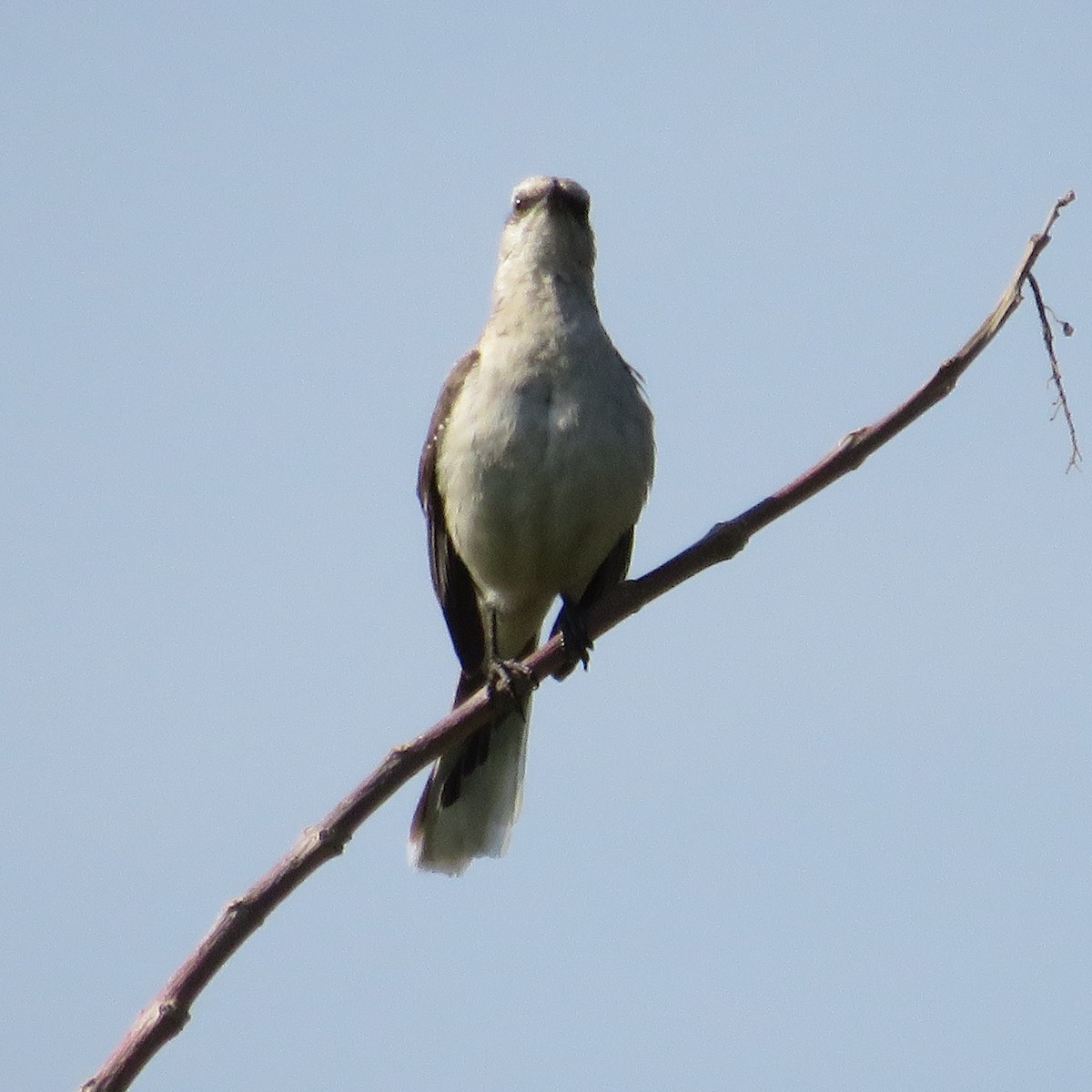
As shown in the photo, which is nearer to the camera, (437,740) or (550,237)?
(437,740)

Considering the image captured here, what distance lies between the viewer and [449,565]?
6.80 metres

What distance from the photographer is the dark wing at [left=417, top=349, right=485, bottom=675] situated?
21.8 ft

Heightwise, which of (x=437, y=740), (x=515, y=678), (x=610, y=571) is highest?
(x=610, y=571)

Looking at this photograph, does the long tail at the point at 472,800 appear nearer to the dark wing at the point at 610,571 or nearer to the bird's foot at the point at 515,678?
the dark wing at the point at 610,571

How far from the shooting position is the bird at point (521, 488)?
241 inches

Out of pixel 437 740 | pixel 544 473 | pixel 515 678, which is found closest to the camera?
pixel 437 740

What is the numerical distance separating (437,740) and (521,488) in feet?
8.10

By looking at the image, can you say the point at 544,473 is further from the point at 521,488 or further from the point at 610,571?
the point at 610,571

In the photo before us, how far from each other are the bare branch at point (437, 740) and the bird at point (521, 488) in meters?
1.38

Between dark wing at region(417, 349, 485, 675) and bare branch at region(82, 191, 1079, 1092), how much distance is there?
206 centimetres

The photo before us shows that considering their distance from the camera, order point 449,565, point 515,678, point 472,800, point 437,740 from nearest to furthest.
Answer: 1. point 437,740
2. point 515,678
3. point 472,800
4. point 449,565

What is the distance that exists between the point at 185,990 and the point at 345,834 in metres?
0.53

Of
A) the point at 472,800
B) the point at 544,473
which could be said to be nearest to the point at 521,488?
the point at 544,473

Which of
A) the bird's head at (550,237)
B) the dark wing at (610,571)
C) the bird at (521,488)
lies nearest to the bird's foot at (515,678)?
the bird at (521,488)
